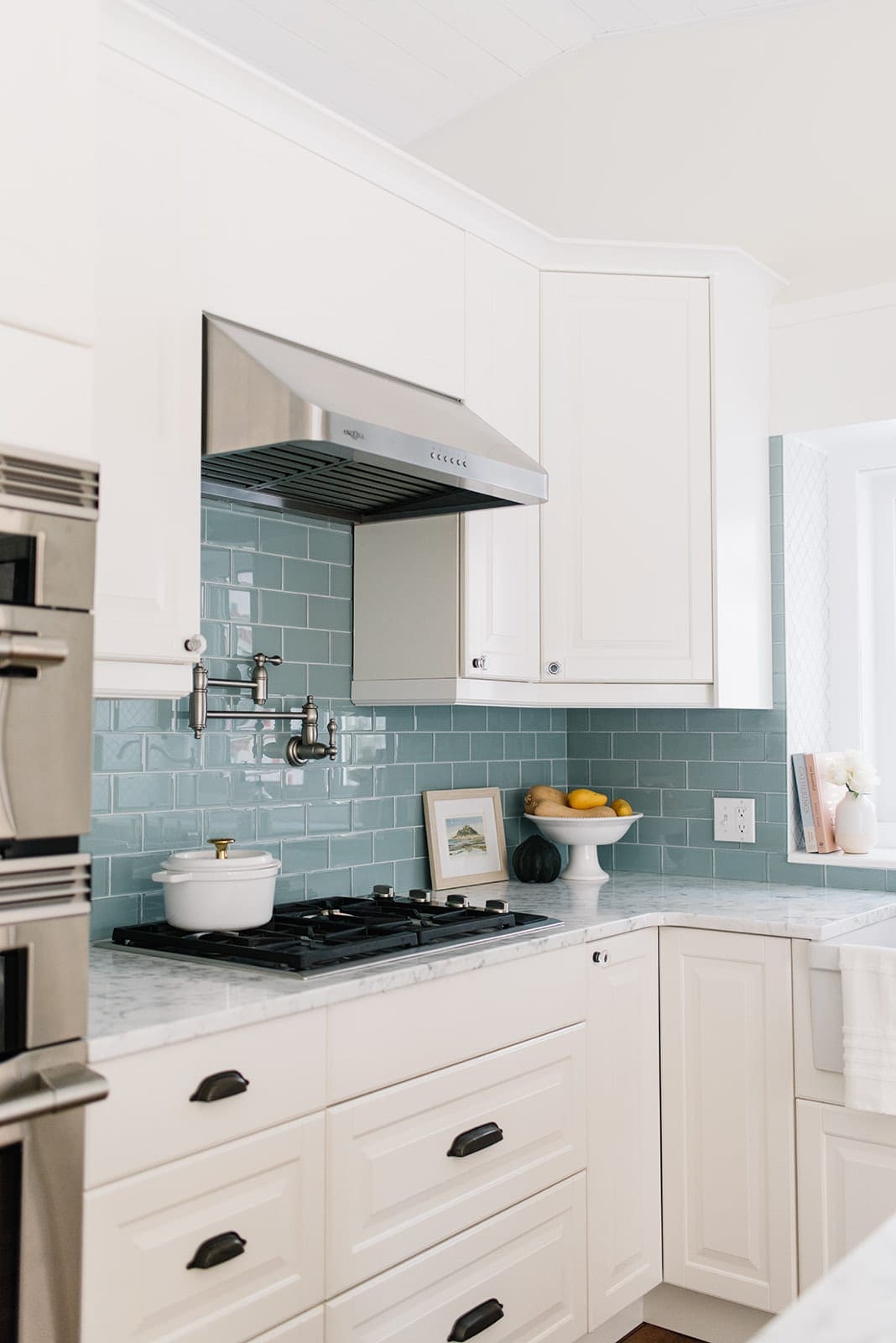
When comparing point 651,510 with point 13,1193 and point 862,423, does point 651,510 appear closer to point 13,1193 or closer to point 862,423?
point 862,423

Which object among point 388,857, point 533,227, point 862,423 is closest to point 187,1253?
point 388,857

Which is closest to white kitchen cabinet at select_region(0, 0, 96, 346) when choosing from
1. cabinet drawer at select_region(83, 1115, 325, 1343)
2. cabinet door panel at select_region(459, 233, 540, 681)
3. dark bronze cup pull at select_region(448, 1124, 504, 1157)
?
cabinet drawer at select_region(83, 1115, 325, 1343)

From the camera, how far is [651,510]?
2.96m

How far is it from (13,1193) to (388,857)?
1557 mm

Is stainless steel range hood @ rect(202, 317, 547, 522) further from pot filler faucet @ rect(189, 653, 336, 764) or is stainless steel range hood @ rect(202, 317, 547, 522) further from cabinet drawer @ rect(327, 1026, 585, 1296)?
cabinet drawer @ rect(327, 1026, 585, 1296)

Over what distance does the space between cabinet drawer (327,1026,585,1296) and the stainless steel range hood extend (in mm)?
1106

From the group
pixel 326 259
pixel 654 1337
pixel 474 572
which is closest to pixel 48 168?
pixel 326 259

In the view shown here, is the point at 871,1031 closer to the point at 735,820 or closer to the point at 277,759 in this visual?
the point at 735,820

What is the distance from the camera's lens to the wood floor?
2.65m

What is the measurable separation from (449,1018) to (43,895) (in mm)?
877

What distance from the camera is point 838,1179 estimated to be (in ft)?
7.89

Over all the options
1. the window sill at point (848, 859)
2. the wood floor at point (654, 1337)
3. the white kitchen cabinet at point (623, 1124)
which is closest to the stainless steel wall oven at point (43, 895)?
the white kitchen cabinet at point (623, 1124)

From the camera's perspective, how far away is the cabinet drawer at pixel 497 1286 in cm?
191

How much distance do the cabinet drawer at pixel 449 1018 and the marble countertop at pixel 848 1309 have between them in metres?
1.28
